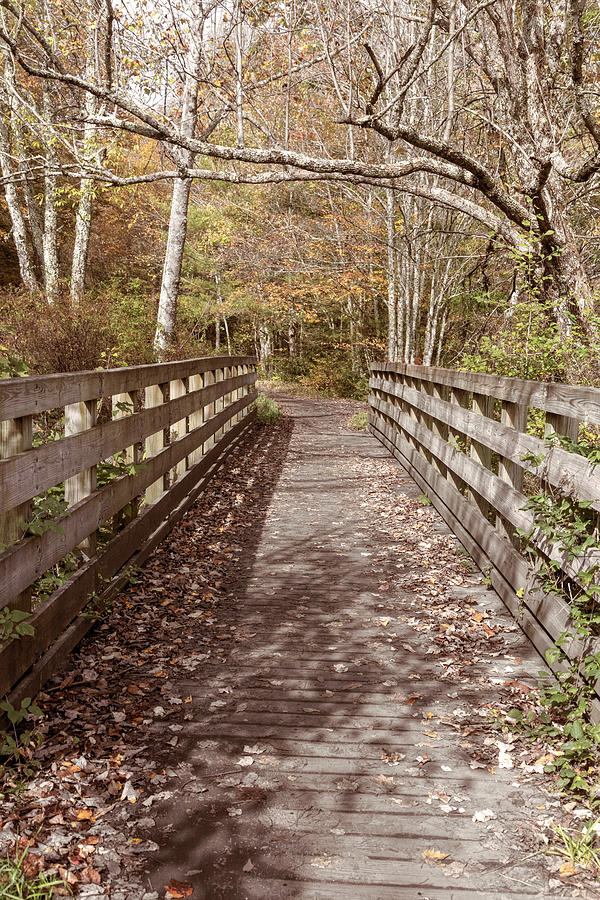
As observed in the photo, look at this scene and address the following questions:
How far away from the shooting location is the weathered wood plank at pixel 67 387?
3252 mm

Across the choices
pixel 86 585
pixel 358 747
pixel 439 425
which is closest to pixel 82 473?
pixel 86 585

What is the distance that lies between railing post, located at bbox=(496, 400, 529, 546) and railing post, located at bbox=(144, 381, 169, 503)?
294cm

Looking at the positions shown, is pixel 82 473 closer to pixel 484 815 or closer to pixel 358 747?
pixel 358 747

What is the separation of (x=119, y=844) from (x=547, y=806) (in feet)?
5.76

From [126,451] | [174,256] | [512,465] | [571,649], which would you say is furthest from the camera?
[174,256]

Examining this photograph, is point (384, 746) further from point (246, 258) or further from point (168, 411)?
point (246, 258)

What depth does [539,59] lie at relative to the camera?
317 inches

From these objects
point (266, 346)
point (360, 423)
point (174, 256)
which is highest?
point (174, 256)

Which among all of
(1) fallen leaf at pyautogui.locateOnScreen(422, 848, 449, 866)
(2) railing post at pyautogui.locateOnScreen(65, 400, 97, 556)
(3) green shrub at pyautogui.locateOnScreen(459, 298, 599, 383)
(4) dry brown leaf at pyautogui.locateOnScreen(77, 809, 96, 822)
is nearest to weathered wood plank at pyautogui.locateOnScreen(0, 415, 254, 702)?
(2) railing post at pyautogui.locateOnScreen(65, 400, 97, 556)

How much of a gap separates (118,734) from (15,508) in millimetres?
1227

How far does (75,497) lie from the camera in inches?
176

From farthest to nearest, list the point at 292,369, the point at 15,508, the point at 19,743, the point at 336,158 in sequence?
the point at 292,369 → the point at 336,158 → the point at 15,508 → the point at 19,743

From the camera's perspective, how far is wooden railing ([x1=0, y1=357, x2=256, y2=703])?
335 cm

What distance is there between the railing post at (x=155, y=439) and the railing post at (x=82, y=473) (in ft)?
5.32
